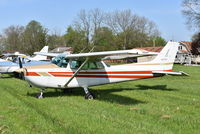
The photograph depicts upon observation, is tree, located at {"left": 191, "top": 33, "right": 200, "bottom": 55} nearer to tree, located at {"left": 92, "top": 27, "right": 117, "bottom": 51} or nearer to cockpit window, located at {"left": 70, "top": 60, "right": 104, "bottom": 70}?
tree, located at {"left": 92, "top": 27, "right": 117, "bottom": 51}

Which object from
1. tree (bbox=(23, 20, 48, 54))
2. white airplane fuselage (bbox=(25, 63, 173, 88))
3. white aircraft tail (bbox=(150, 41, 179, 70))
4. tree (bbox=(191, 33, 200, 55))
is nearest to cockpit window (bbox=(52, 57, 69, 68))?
white airplane fuselage (bbox=(25, 63, 173, 88))

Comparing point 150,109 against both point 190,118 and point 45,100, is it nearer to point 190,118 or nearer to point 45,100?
point 190,118

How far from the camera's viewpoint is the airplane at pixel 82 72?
9.57 m

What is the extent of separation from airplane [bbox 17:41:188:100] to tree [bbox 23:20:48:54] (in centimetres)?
5169

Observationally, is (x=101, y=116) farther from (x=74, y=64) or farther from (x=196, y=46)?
(x=196, y=46)

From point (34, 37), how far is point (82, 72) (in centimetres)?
Result: 5836

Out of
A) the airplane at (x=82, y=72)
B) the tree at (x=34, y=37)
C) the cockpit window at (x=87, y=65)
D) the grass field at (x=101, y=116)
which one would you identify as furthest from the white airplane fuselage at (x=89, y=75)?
the tree at (x=34, y=37)

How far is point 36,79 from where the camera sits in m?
9.55

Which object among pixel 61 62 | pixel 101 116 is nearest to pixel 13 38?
pixel 61 62

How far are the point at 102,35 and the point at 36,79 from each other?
6489cm

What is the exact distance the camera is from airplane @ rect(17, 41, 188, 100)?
31.4 feet

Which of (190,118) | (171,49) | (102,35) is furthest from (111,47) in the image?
(190,118)

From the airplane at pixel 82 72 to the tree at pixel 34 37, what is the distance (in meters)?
51.7

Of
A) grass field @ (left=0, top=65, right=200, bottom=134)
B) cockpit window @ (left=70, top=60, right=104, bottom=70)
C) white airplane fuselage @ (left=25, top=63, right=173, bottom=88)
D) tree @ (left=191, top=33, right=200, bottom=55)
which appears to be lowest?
grass field @ (left=0, top=65, right=200, bottom=134)
